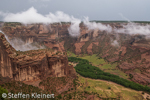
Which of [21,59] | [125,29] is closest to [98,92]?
[21,59]

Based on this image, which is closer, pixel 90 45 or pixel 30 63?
pixel 30 63

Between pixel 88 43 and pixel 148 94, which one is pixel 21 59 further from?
pixel 88 43

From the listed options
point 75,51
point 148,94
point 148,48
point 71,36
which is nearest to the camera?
point 148,94

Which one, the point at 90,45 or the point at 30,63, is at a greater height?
the point at 90,45

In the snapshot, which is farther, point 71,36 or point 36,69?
point 71,36

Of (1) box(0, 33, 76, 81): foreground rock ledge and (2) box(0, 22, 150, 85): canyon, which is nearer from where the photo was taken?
(1) box(0, 33, 76, 81): foreground rock ledge

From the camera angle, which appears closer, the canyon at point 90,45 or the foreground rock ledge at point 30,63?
the foreground rock ledge at point 30,63

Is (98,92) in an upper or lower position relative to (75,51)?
lower

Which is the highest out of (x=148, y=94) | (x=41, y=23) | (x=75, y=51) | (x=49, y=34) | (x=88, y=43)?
(x=41, y=23)
